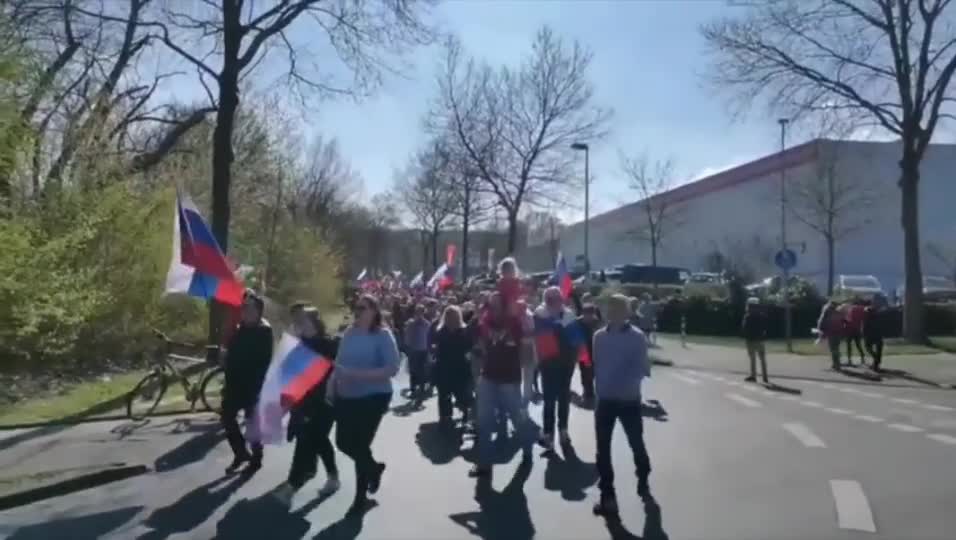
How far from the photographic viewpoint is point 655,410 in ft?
59.9

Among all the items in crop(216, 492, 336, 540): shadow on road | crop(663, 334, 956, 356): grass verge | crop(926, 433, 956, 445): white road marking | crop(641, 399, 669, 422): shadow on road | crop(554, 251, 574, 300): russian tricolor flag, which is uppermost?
crop(554, 251, 574, 300): russian tricolor flag

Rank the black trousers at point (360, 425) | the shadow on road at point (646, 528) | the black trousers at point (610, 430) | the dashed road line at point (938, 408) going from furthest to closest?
the dashed road line at point (938, 408)
the black trousers at point (360, 425)
the black trousers at point (610, 430)
the shadow on road at point (646, 528)

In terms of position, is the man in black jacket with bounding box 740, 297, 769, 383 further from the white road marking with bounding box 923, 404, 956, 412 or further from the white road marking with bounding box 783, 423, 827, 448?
the white road marking with bounding box 783, 423, 827, 448

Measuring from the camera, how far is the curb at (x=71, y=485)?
1033 cm

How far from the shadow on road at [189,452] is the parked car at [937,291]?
35.3 m

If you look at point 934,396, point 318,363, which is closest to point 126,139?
point 934,396

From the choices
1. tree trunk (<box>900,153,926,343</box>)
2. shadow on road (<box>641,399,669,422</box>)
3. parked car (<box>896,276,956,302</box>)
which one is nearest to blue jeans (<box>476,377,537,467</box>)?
shadow on road (<box>641,399,669,422</box>)

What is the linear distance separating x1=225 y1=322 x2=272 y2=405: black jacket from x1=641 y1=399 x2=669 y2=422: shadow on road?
672cm

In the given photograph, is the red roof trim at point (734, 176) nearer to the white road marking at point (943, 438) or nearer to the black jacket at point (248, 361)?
the white road marking at point (943, 438)

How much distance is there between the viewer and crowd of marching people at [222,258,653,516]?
32.7ft

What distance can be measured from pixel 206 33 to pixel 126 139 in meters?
8.27

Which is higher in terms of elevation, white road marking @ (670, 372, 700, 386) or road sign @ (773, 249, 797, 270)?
road sign @ (773, 249, 797, 270)

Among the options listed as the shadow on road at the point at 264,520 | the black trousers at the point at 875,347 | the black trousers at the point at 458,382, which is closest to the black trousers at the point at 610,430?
the shadow on road at the point at 264,520

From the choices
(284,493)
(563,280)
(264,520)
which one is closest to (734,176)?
(563,280)
